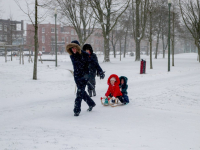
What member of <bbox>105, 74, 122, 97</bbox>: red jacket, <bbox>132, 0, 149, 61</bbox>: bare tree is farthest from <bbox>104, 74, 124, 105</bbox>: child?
<bbox>132, 0, 149, 61</bbox>: bare tree

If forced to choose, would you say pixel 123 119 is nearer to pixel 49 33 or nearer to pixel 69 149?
pixel 69 149

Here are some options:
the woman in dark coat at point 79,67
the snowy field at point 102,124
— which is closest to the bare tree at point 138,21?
the snowy field at point 102,124

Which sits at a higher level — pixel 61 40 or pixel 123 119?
pixel 61 40

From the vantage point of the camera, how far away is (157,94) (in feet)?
30.7

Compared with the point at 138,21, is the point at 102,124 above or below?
below

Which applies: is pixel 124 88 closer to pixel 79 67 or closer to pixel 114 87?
pixel 114 87

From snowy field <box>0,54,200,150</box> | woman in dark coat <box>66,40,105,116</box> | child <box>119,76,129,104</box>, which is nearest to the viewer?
snowy field <box>0,54,200,150</box>

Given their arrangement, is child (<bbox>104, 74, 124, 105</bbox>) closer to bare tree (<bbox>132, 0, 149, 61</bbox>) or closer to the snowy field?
the snowy field

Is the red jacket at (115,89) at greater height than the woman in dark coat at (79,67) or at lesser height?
lesser

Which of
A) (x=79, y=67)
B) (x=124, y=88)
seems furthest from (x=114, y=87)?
(x=79, y=67)

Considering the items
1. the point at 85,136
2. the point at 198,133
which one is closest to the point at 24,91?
the point at 85,136

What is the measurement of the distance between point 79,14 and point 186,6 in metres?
12.2

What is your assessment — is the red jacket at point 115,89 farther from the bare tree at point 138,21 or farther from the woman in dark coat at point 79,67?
the bare tree at point 138,21

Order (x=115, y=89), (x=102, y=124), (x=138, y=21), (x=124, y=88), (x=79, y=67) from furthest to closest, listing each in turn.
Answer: (x=138, y=21) → (x=124, y=88) → (x=115, y=89) → (x=79, y=67) → (x=102, y=124)
